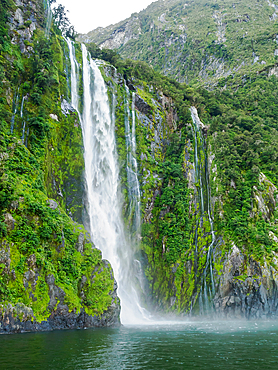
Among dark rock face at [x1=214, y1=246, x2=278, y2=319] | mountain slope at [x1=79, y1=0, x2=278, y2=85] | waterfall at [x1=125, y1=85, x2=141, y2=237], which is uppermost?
mountain slope at [x1=79, y1=0, x2=278, y2=85]

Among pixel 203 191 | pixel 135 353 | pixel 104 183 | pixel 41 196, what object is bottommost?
pixel 135 353

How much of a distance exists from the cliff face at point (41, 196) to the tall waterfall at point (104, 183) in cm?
191

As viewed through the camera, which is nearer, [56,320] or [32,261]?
[56,320]

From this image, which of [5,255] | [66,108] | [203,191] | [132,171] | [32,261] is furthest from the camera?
[203,191]

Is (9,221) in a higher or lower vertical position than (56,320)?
higher

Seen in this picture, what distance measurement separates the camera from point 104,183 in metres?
28.9

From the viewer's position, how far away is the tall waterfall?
25.7m

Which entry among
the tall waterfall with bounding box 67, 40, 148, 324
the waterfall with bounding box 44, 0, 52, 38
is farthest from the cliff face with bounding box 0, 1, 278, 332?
the tall waterfall with bounding box 67, 40, 148, 324

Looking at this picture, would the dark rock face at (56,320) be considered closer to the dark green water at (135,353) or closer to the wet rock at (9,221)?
the dark green water at (135,353)

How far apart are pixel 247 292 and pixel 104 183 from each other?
16.4 meters

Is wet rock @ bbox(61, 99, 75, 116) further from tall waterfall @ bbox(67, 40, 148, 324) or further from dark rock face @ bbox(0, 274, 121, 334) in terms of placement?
dark rock face @ bbox(0, 274, 121, 334)

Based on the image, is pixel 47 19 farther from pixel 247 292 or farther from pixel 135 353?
pixel 247 292

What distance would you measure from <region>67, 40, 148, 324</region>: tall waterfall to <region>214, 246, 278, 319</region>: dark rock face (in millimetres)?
7310

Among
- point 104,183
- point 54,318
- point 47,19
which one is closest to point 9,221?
point 54,318
